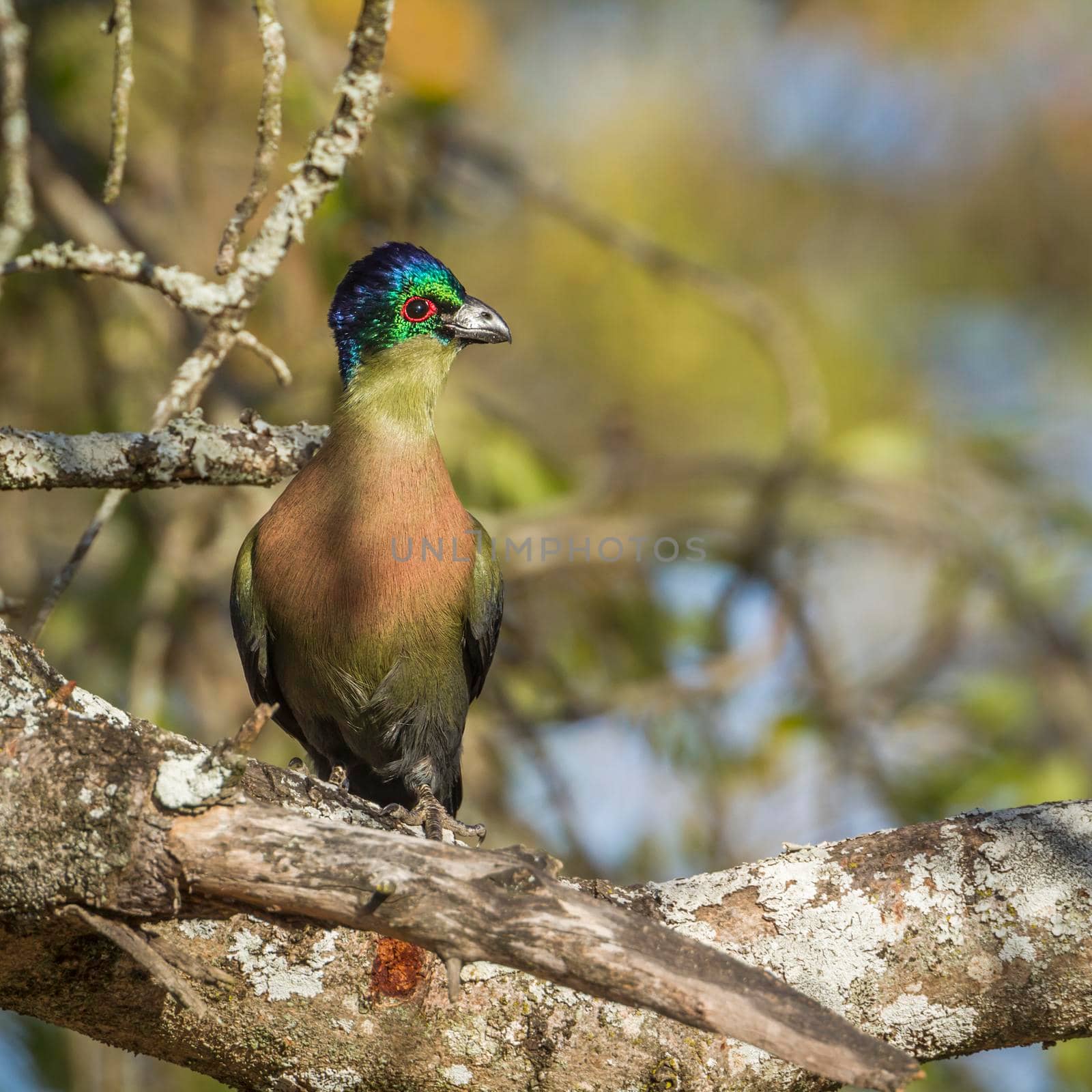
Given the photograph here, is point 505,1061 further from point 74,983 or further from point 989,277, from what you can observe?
point 989,277

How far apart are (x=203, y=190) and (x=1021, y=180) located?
6.16m

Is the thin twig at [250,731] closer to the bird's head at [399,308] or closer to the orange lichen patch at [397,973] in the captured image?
the orange lichen patch at [397,973]

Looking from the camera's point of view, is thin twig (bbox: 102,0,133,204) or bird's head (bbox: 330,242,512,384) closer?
thin twig (bbox: 102,0,133,204)

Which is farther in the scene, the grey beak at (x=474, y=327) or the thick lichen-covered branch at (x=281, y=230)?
the grey beak at (x=474, y=327)

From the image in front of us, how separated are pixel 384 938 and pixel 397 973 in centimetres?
7

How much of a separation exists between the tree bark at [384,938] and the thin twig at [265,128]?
3.48 ft

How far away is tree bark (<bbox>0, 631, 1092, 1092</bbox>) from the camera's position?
88.7 inches

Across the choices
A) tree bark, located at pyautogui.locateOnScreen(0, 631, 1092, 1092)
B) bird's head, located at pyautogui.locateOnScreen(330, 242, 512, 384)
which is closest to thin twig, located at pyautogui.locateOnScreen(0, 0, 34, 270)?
tree bark, located at pyautogui.locateOnScreen(0, 631, 1092, 1092)

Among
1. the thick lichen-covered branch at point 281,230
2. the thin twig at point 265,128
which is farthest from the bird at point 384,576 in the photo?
the thin twig at point 265,128

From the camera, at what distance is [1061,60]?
8570mm

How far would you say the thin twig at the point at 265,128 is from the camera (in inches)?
118

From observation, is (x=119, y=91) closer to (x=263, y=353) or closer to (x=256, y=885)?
(x=263, y=353)

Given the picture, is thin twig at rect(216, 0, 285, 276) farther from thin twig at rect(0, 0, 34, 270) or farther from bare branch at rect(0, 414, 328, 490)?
thin twig at rect(0, 0, 34, 270)

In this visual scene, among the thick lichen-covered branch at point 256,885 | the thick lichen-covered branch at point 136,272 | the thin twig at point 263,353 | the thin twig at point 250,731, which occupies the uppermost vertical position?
the thick lichen-covered branch at point 136,272
